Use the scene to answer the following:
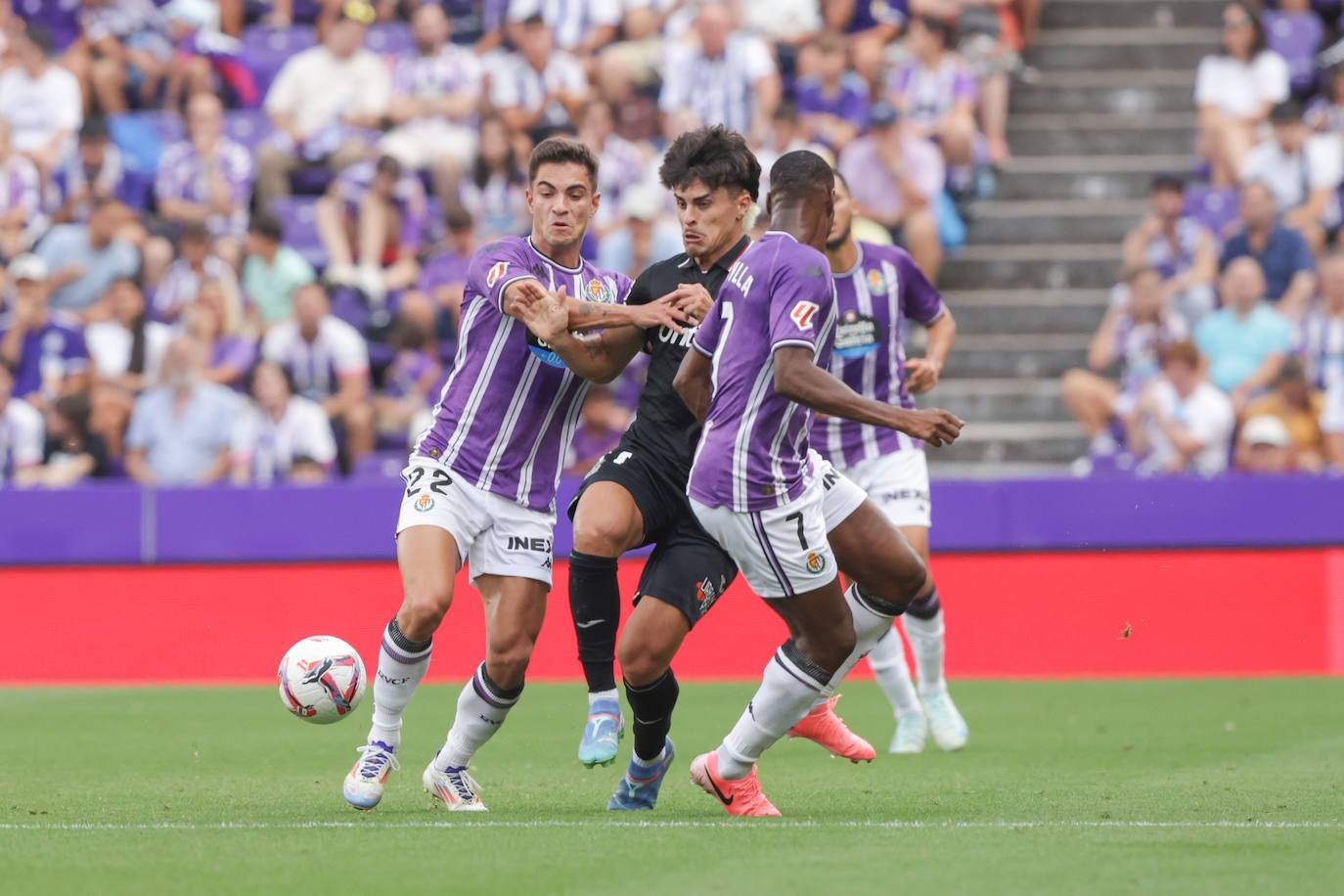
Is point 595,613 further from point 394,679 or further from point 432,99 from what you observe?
point 432,99

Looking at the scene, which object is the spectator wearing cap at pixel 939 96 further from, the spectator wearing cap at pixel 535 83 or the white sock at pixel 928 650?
the white sock at pixel 928 650

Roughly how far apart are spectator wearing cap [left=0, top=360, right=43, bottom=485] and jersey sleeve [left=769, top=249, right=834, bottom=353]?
31.1 feet

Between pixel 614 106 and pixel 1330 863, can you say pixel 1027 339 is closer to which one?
pixel 614 106

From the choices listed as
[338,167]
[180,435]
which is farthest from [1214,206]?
[180,435]

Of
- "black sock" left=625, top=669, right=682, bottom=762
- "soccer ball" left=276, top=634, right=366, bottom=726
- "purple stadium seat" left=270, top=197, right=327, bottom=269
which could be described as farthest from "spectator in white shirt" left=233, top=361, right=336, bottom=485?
"black sock" left=625, top=669, right=682, bottom=762

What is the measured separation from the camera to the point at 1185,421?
13414 millimetres

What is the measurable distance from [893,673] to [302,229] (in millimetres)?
8915

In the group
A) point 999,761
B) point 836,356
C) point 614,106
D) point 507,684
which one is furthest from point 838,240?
point 614,106

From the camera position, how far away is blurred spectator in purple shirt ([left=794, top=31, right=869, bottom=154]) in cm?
1599

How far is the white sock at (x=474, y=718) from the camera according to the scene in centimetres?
707

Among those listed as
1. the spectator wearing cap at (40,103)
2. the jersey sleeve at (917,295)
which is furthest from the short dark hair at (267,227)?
the jersey sleeve at (917,295)

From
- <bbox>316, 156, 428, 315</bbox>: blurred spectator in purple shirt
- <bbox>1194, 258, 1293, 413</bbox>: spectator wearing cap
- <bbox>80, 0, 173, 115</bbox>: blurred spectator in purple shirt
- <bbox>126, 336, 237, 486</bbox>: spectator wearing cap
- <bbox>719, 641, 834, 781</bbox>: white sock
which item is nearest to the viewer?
<bbox>719, 641, 834, 781</bbox>: white sock

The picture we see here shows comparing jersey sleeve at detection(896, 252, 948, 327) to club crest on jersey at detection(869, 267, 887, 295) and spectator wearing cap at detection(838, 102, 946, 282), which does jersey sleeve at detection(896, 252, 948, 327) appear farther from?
spectator wearing cap at detection(838, 102, 946, 282)

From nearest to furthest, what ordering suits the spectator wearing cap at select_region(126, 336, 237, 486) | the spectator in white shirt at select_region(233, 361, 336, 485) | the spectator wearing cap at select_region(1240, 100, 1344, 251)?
the spectator in white shirt at select_region(233, 361, 336, 485), the spectator wearing cap at select_region(126, 336, 237, 486), the spectator wearing cap at select_region(1240, 100, 1344, 251)
